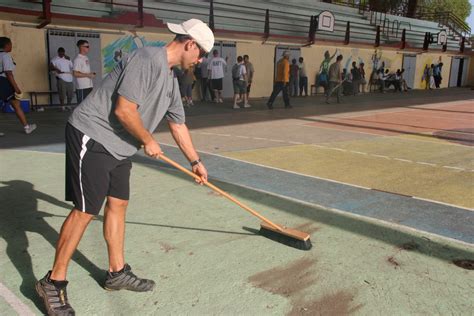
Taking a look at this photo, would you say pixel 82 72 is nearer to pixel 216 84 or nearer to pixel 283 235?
pixel 216 84

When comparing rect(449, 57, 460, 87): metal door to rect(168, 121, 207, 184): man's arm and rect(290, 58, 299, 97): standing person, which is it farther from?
rect(168, 121, 207, 184): man's arm

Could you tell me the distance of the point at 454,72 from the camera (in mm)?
34156

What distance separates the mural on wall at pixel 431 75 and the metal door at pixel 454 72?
2858 millimetres

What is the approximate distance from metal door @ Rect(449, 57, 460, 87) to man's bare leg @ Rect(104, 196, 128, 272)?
35.6 meters

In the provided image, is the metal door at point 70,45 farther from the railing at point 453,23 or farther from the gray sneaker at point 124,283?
the railing at point 453,23

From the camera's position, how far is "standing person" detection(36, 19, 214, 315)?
8.43ft

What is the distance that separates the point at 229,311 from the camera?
9.31 feet

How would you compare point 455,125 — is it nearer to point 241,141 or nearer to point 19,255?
point 241,141

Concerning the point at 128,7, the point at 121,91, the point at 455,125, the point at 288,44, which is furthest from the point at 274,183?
the point at 288,44

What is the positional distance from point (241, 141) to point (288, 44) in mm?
13153

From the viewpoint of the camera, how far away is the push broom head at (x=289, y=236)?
3.75 metres

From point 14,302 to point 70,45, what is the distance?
12604 millimetres

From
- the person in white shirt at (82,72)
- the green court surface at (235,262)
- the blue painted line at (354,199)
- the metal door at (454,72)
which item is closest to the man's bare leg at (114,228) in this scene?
the green court surface at (235,262)

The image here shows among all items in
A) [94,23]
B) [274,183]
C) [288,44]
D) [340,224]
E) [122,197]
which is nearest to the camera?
[122,197]
